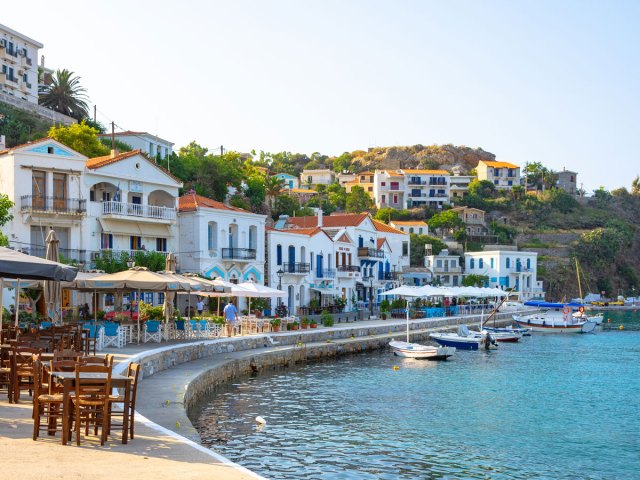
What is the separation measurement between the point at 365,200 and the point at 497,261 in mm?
33045

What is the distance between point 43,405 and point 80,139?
50.8 meters

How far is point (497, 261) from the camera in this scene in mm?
100062

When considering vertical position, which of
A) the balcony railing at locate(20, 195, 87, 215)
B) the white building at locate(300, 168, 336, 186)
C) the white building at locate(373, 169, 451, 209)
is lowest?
the balcony railing at locate(20, 195, 87, 215)

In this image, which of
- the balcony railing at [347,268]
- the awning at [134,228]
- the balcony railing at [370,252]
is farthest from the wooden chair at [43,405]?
the balcony railing at [370,252]

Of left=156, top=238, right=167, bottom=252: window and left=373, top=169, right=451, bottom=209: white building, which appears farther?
left=373, top=169, right=451, bottom=209: white building

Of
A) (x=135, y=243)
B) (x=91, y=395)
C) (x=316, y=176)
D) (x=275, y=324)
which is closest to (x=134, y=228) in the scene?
(x=135, y=243)

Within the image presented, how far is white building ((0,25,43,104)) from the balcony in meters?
41.3

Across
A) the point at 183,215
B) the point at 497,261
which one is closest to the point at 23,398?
the point at 183,215

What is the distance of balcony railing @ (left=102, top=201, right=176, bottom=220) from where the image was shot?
45531 mm

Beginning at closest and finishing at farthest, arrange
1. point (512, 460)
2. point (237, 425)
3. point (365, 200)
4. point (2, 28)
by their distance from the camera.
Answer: point (512, 460) → point (237, 425) → point (2, 28) → point (365, 200)

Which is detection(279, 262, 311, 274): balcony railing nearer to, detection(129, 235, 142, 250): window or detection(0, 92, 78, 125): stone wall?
detection(129, 235, 142, 250): window

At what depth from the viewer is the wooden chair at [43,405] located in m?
11.4

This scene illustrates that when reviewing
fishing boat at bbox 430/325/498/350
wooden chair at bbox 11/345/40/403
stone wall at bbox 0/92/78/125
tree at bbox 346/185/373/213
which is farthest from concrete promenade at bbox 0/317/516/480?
tree at bbox 346/185/373/213

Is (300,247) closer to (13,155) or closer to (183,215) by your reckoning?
(183,215)
